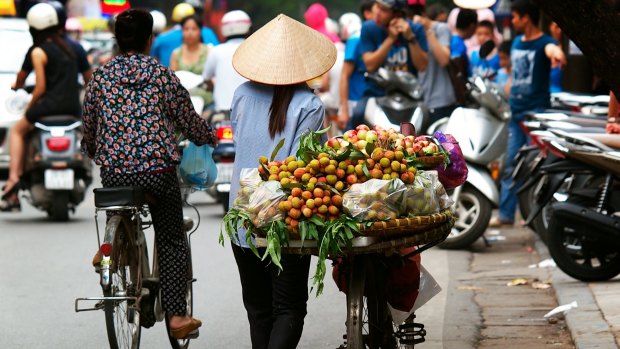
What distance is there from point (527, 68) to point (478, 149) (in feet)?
3.78

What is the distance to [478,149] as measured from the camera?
1148 centimetres

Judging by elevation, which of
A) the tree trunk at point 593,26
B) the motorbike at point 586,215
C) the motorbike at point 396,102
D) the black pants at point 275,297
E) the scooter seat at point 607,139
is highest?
the tree trunk at point 593,26

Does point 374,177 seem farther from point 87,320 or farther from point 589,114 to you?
point 589,114

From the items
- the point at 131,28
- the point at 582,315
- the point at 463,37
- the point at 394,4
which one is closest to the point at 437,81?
the point at 394,4

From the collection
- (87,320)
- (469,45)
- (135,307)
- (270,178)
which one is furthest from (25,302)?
(469,45)


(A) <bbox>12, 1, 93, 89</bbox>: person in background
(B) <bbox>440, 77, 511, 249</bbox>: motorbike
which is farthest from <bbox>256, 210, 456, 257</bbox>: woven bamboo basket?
(A) <bbox>12, 1, 93, 89</bbox>: person in background

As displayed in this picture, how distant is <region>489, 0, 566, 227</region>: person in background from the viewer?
12094 millimetres

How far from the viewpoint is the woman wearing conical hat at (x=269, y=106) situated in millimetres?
5891

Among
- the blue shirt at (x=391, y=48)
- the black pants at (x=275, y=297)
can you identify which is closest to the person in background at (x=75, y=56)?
the blue shirt at (x=391, y=48)

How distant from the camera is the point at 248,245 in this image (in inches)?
223

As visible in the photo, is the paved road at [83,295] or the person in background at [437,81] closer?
the paved road at [83,295]

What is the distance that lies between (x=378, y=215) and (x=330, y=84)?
1312 centimetres

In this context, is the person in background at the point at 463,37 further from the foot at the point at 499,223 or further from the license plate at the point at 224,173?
the license plate at the point at 224,173

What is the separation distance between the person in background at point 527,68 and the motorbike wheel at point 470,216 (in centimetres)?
68
